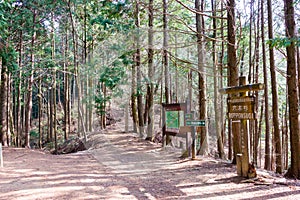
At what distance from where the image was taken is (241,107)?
517cm

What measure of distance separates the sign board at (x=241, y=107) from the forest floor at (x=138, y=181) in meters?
1.16

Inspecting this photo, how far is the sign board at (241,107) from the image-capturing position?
4.93 meters

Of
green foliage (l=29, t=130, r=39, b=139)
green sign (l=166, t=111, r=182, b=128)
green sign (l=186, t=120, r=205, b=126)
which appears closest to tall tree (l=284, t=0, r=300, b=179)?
green sign (l=186, t=120, r=205, b=126)

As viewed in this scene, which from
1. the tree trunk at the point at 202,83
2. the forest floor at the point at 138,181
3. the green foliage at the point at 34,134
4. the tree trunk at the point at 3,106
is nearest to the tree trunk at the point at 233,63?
the forest floor at the point at 138,181

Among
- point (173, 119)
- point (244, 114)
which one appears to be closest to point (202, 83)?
point (173, 119)

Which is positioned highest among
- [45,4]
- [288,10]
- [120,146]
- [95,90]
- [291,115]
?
[45,4]

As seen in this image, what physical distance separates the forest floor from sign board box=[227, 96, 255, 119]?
1.16 meters

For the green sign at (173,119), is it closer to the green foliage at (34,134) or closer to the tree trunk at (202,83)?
the tree trunk at (202,83)

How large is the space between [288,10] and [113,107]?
2059 centimetres

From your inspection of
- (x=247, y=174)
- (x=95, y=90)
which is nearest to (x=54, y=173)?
(x=247, y=174)

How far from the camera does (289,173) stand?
529cm

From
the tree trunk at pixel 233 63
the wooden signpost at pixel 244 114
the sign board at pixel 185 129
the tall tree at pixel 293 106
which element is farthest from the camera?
the sign board at pixel 185 129

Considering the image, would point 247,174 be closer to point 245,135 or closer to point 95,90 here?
point 245,135

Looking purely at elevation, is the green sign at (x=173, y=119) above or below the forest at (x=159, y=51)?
below
